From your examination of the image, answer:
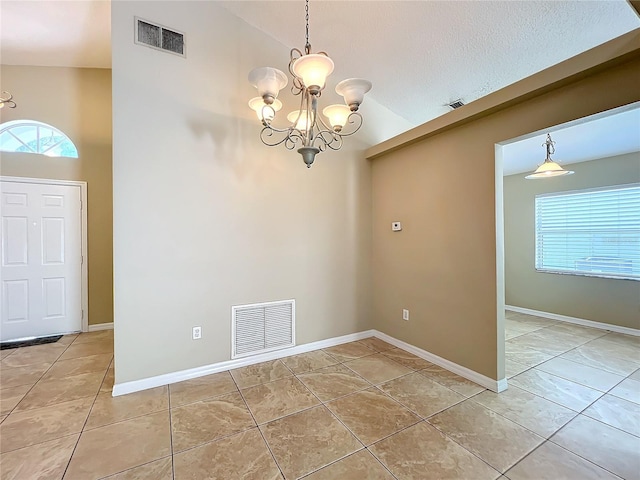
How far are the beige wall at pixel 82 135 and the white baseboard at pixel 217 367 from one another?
2.24 meters

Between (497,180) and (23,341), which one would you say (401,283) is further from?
(23,341)

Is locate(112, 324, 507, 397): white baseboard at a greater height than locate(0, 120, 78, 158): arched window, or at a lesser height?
lesser

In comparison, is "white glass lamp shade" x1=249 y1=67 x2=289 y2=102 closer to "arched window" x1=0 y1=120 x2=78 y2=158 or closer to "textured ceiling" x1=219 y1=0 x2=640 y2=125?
"textured ceiling" x1=219 y1=0 x2=640 y2=125

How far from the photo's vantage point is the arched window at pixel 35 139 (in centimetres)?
356

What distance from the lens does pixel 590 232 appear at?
14.0 ft

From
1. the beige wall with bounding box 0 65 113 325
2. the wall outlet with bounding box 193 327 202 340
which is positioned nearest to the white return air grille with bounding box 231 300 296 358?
the wall outlet with bounding box 193 327 202 340

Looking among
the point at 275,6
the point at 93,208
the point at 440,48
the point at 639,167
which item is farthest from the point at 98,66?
the point at 639,167

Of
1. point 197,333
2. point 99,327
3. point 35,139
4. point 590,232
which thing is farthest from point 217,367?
point 590,232

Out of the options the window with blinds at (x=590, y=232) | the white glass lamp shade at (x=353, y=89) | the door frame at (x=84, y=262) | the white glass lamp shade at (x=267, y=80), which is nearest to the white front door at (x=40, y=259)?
the door frame at (x=84, y=262)

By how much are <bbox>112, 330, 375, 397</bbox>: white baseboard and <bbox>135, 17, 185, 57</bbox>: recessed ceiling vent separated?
3080 millimetres

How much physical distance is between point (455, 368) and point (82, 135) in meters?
5.69

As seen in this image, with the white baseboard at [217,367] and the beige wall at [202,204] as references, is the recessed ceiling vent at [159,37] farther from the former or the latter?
the white baseboard at [217,367]

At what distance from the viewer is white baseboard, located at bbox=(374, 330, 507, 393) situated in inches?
94.9

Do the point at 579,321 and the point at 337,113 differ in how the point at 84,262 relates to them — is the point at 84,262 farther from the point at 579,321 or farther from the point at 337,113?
the point at 579,321
